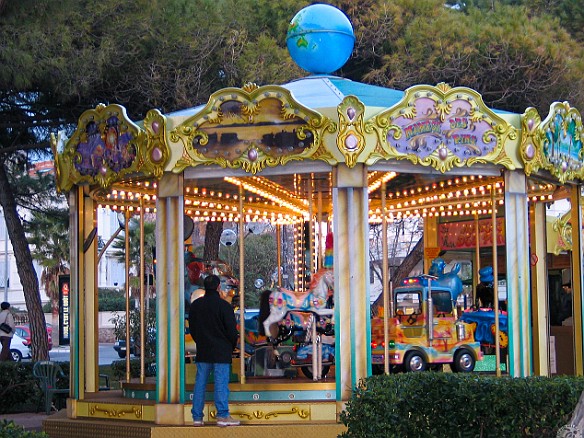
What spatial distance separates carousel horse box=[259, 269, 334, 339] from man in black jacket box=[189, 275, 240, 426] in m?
1.12

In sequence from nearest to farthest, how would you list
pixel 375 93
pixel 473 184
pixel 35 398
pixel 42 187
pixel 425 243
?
pixel 375 93, pixel 473 184, pixel 35 398, pixel 425 243, pixel 42 187

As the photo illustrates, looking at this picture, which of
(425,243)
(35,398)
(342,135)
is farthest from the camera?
(425,243)

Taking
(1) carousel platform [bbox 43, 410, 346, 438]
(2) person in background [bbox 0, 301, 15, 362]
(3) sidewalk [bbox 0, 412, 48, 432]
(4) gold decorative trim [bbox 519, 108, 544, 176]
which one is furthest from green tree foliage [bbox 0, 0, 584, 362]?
(4) gold decorative trim [bbox 519, 108, 544, 176]

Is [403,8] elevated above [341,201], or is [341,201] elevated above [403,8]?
[403,8]

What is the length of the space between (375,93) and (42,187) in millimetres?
12478

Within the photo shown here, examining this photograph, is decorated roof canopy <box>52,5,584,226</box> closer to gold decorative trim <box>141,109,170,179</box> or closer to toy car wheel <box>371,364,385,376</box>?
gold decorative trim <box>141,109,170,179</box>

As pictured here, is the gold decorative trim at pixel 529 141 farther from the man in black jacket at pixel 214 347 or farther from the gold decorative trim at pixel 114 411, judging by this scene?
the gold decorative trim at pixel 114 411

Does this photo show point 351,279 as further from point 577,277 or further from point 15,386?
point 15,386

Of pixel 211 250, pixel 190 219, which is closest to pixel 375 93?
pixel 190 219

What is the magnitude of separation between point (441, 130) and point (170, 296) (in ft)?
11.0

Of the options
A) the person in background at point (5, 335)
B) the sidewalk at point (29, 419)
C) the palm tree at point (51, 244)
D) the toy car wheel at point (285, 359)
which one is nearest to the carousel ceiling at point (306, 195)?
the toy car wheel at point (285, 359)

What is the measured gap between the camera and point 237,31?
18.6 meters

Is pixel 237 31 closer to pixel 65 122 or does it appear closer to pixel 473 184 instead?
pixel 65 122

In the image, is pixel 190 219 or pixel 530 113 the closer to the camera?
pixel 530 113
